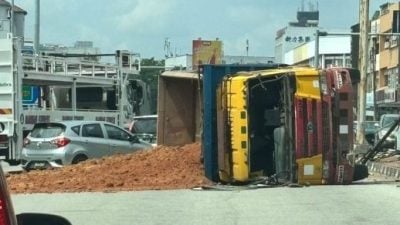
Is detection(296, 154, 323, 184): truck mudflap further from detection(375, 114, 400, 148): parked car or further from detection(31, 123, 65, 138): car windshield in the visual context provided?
detection(375, 114, 400, 148): parked car

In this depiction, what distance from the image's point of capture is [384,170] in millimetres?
20469

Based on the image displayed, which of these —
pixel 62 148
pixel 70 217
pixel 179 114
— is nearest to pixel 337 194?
pixel 70 217

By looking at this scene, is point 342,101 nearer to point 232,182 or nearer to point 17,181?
point 232,182

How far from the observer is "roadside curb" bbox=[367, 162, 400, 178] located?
62.6 feet

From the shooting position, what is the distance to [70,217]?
1106 cm

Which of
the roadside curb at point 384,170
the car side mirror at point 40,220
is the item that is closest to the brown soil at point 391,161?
the roadside curb at point 384,170

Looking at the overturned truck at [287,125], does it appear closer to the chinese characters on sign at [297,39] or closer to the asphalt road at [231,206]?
the asphalt road at [231,206]

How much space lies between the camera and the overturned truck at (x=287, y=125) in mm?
14469

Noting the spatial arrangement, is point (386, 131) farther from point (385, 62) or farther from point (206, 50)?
point (206, 50)

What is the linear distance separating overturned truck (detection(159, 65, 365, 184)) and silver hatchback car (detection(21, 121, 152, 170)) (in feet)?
18.5

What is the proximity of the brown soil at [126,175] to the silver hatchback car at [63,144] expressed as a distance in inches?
83.8

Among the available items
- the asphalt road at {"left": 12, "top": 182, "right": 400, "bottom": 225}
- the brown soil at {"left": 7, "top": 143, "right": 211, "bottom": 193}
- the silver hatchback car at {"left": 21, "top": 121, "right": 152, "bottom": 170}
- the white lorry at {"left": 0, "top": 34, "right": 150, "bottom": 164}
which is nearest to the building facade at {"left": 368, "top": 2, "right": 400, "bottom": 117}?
the white lorry at {"left": 0, "top": 34, "right": 150, "bottom": 164}

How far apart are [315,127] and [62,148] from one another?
7436mm

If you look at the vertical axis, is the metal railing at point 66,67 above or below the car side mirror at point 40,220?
above
